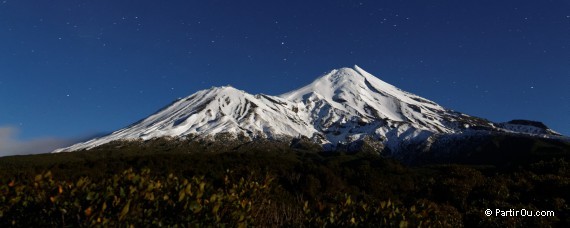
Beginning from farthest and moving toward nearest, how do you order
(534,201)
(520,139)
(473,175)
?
(520,139), (473,175), (534,201)

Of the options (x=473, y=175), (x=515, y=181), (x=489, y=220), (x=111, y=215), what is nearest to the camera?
(x=111, y=215)

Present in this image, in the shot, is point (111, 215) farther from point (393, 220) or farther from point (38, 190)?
point (393, 220)

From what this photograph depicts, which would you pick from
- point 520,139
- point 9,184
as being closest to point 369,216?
point 9,184

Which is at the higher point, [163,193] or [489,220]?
[163,193]

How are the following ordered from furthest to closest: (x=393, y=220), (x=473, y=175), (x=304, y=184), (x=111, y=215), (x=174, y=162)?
1. (x=174, y=162)
2. (x=304, y=184)
3. (x=473, y=175)
4. (x=393, y=220)
5. (x=111, y=215)

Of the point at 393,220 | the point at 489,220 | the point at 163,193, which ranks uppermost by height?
the point at 163,193

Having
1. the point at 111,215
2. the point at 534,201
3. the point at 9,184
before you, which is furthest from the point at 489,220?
the point at 9,184

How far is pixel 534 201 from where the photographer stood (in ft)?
61.5

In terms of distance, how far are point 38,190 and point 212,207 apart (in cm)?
323

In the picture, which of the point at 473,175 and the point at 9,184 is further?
the point at 473,175

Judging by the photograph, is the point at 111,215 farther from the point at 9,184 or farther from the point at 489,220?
the point at 489,220

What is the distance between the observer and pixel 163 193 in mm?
7730

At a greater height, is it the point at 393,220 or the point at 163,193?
the point at 163,193

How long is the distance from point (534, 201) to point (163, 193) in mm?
16883
